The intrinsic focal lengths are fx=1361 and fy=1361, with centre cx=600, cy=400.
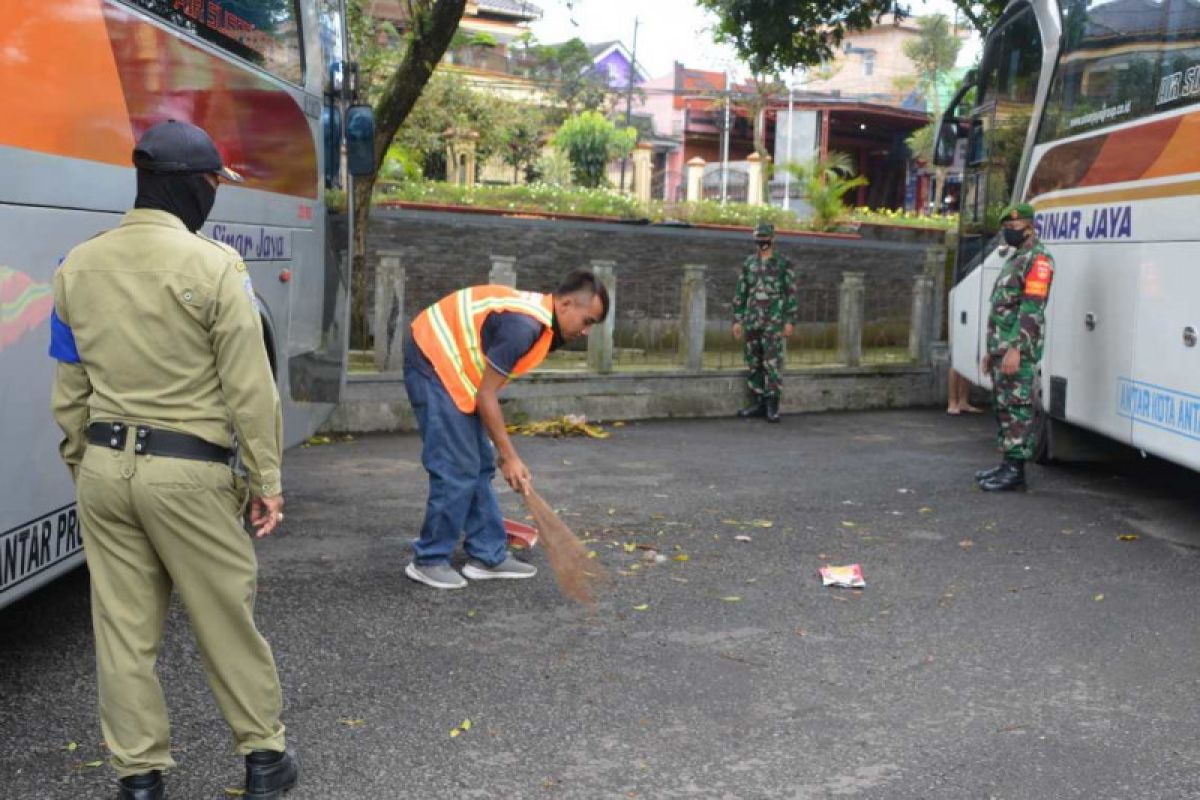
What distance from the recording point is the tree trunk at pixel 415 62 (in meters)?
11.6

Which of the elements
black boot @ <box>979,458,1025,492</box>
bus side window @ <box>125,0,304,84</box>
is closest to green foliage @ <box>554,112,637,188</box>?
black boot @ <box>979,458,1025,492</box>

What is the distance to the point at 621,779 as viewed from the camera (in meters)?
4.09

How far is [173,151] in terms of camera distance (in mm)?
3521

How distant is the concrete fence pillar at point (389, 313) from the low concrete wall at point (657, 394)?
0.24m

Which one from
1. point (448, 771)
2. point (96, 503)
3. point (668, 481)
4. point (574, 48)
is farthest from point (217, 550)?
point (574, 48)

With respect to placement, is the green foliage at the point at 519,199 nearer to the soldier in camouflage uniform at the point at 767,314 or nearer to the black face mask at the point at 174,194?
the soldier in camouflage uniform at the point at 767,314

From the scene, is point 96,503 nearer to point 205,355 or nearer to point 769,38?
point 205,355

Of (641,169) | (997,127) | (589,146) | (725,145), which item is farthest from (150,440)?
(725,145)

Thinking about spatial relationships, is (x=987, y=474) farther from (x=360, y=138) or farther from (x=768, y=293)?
(x=360, y=138)

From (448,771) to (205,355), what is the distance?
58.0 inches

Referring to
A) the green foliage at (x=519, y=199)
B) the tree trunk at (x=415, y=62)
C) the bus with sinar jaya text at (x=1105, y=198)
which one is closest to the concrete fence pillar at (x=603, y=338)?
the tree trunk at (x=415, y=62)

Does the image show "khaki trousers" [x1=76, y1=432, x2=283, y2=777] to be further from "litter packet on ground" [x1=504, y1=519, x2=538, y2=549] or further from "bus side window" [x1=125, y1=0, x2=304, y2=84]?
"litter packet on ground" [x1=504, y1=519, x2=538, y2=549]

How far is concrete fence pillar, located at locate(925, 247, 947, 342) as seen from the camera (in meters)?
14.3

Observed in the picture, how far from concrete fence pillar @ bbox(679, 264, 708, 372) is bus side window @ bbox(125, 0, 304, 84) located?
6074 millimetres
